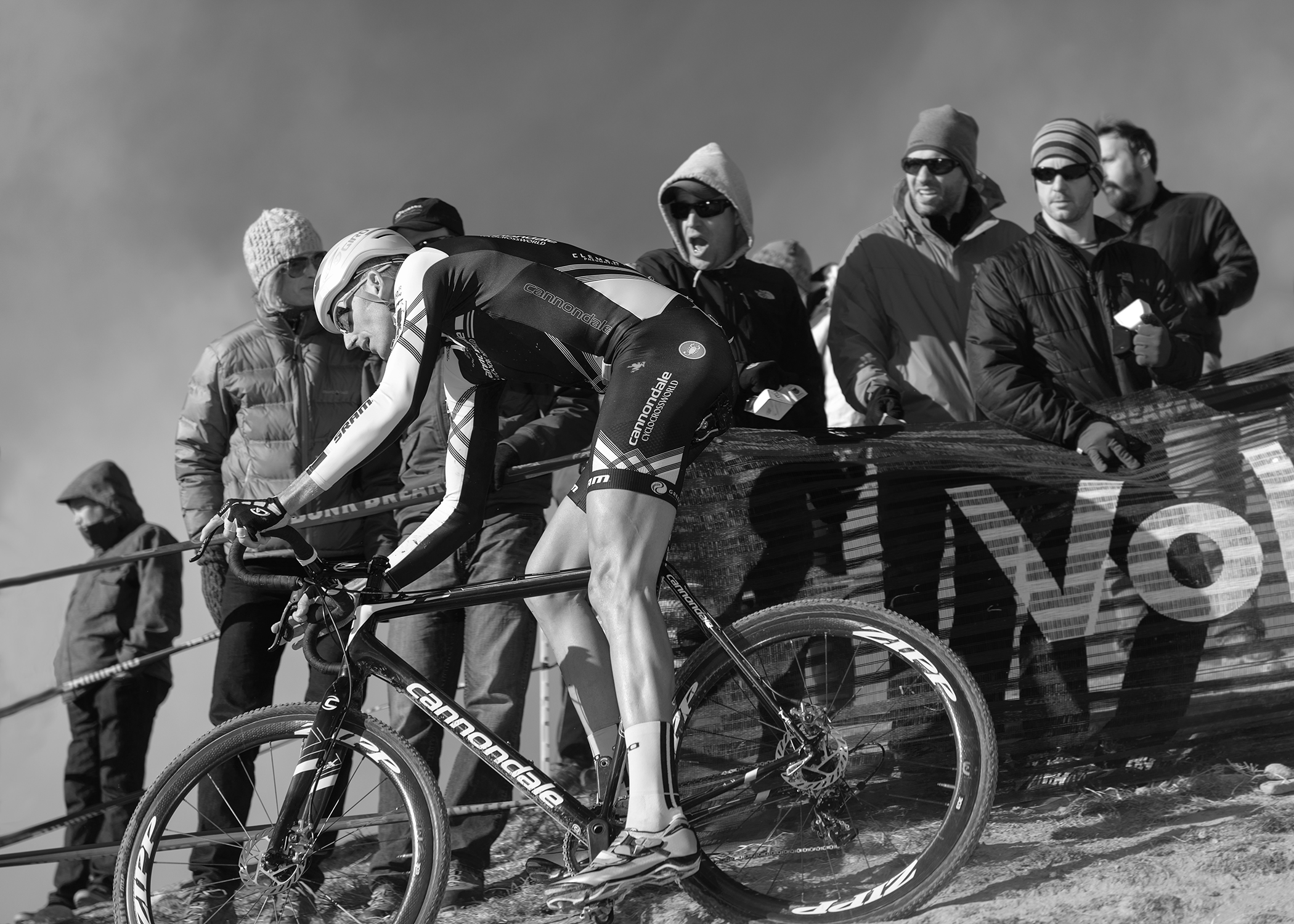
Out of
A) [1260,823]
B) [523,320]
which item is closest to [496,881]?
[523,320]

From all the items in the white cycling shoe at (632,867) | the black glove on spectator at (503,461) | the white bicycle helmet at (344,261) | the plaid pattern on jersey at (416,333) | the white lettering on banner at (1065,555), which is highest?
the white bicycle helmet at (344,261)

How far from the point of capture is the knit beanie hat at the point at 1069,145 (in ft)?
17.4

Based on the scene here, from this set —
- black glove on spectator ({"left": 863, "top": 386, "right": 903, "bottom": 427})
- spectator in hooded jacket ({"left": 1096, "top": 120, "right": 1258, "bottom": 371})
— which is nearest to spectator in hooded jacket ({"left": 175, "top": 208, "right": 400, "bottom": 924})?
black glove on spectator ({"left": 863, "top": 386, "right": 903, "bottom": 427})

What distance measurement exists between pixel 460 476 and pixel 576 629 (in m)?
0.61

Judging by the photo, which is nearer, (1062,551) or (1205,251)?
(1062,551)

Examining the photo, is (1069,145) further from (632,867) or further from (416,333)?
(632,867)

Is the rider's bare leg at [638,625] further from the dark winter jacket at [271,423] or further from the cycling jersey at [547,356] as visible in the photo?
the dark winter jacket at [271,423]

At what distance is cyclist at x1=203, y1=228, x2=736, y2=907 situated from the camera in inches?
134

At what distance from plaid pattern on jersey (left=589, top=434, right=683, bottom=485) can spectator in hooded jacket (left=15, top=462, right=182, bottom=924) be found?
328 cm

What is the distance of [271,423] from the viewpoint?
5078 millimetres

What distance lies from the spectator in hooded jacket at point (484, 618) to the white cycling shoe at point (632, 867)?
3.69 ft

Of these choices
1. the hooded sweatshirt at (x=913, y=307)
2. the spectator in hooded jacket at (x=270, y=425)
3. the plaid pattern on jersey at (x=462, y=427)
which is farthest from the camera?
Answer: the hooded sweatshirt at (x=913, y=307)

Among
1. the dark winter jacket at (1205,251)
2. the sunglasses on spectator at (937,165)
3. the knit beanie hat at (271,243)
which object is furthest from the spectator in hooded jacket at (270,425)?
the dark winter jacket at (1205,251)

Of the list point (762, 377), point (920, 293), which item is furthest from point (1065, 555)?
point (920, 293)
